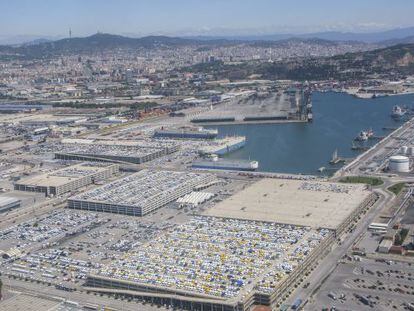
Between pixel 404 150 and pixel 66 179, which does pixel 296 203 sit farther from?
pixel 404 150

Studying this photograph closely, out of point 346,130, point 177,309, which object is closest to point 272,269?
point 177,309

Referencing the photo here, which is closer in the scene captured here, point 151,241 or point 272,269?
point 272,269

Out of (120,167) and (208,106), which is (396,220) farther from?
(208,106)

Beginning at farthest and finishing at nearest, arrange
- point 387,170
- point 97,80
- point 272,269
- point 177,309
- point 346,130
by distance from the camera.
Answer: point 97,80 → point 346,130 → point 387,170 → point 272,269 → point 177,309

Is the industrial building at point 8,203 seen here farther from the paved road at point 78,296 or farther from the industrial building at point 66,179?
the paved road at point 78,296

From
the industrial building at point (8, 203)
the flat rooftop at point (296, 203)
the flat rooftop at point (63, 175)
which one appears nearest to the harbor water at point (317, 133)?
the flat rooftop at point (296, 203)

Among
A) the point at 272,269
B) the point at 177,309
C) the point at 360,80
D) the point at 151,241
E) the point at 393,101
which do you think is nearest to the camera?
the point at 177,309
